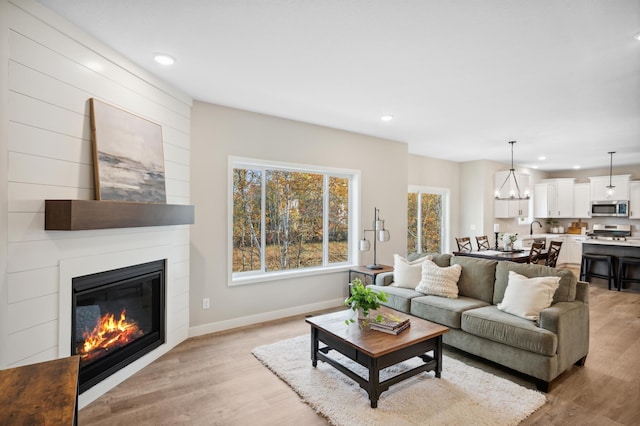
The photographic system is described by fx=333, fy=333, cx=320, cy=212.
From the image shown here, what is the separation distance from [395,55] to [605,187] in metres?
8.70

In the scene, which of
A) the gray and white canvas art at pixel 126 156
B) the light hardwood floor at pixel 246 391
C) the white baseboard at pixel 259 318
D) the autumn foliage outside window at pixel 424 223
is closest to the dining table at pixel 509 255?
the autumn foliage outside window at pixel 424 223

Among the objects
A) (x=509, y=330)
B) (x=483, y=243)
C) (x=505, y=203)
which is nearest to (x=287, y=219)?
(x=509, y=330)

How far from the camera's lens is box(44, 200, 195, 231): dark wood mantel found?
211 centimetres

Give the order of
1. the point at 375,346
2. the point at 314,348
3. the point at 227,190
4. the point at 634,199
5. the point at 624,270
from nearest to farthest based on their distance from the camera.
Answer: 1. the point at 375,346
2. the point at 314,348
3. the point at 227,190
4. the point at 624,270
5. the point at 634,199

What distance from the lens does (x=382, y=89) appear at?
11.4 feet

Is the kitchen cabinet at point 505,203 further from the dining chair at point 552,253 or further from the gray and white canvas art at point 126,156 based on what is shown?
the gray and white canvas art at point 126,156

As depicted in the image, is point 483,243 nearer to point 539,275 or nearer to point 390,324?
point 539,275

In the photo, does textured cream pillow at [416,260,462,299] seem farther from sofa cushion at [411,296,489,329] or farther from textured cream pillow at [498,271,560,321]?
textured cream pillow at [498,271,560,321]

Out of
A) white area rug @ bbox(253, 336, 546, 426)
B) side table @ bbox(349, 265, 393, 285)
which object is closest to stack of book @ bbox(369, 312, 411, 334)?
white area rug @ bbox(253, 336, 546, 426)

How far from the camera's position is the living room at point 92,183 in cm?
199

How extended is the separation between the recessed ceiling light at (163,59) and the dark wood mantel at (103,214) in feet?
3.98

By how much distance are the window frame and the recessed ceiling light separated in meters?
1.37

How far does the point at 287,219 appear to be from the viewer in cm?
473

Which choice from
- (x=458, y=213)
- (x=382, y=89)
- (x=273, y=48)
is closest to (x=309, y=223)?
(x=382, y=89)
